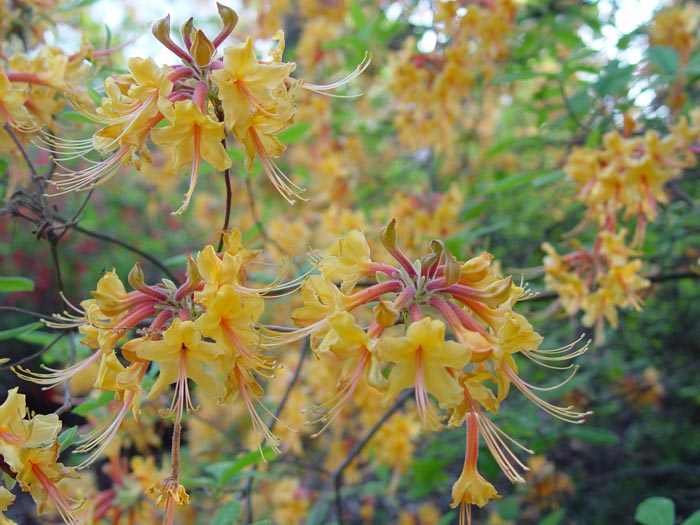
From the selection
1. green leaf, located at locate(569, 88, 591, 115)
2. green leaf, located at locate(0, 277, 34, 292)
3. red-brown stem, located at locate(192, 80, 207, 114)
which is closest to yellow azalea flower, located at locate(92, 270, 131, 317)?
red-brown stem, located at locate(192, 80, 207, 114)

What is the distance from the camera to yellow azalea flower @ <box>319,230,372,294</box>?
106 cm

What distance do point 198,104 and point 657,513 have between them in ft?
4.60

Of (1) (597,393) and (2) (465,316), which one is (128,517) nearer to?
(2) (465,316)

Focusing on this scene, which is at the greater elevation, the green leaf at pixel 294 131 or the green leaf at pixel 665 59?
the green leaf at pixel 665 59

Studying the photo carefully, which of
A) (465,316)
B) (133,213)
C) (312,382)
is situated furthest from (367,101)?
(133,213)

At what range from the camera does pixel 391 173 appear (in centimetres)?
446

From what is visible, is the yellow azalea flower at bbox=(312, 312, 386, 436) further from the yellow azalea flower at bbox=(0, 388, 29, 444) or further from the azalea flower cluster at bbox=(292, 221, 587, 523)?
the yellow azalea flower at bbox=(0, 388, 29, 444)

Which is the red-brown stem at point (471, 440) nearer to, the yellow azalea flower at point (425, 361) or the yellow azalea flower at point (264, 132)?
the yellow azalea flower at point (425, 361)

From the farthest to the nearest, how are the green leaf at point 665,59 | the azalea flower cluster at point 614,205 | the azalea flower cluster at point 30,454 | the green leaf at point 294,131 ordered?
the green leaf at point 665,59, the azalea flower cluster at point 614,205, the green leaf at point 294,131, the azalea flower cluster at point 30,454

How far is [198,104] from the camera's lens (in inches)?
41.5

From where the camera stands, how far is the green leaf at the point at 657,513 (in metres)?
1.46

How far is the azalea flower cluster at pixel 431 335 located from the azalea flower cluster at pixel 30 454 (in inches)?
18.6

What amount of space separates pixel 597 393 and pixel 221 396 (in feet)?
9.66

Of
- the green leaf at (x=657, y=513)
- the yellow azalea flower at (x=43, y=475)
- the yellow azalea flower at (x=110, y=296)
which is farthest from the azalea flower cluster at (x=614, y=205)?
the yellow azalea flower at (x=43, y=475)
